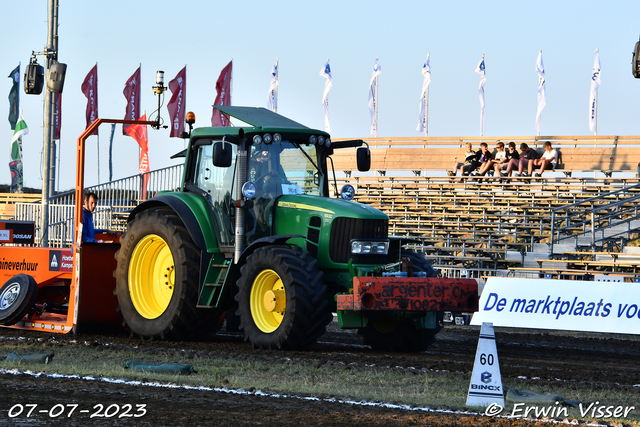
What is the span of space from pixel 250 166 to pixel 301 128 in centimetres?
83

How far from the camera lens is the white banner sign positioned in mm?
13234

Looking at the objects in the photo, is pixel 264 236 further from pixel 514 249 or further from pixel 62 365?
pixel 514 249

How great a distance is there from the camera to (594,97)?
30234 mm

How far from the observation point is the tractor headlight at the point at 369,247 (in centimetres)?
983

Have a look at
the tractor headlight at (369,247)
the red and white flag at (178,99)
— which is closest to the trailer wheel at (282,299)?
the tractor headlight at (369,247)

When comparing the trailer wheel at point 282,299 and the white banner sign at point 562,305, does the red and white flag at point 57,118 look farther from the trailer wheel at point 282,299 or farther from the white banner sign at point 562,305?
the trailer wheel at point 282,299

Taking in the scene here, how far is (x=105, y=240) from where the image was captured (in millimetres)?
12531

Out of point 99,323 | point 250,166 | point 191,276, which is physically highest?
point 250,166

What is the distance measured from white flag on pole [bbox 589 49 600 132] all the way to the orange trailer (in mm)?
21728

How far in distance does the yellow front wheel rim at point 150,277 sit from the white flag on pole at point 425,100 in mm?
23321

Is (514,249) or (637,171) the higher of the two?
(637,171)

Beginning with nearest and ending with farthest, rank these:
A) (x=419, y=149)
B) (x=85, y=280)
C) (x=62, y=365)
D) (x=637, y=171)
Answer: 1. (x=62, y=365)
2. (x=85, y=280)
3. (x=637, y=171)
4. (x=419, y=149)

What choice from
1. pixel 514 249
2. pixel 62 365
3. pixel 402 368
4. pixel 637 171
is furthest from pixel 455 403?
pixel 637 171

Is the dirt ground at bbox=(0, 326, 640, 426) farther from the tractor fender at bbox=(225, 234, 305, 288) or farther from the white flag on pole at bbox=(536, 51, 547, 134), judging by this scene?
the white flag on pole at bbox=(536, 51, 547, 134)
